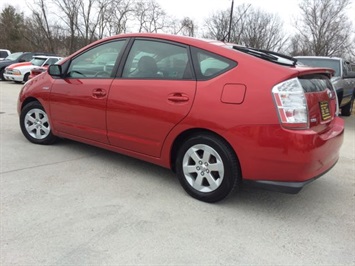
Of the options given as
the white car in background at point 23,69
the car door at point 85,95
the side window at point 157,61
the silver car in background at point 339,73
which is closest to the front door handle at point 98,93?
the car door at point 85,95

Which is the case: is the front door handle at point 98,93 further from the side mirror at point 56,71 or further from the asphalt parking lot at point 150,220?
the asphalt parking lot at point 150,220

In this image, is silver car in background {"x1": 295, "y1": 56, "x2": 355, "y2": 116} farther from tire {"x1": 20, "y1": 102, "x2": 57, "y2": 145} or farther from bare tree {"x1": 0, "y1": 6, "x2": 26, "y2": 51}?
bare tree {"x1": 0, "y1": 6, "x2": 26, "y2": 51}

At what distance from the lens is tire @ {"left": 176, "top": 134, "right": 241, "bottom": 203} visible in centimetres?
331

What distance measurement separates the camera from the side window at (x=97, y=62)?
13.8 feet

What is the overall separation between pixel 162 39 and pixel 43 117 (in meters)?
2.28

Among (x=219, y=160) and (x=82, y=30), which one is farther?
(x=82, y=30)

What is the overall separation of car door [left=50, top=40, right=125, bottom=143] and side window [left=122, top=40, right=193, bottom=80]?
0.24 meters

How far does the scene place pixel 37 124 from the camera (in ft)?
17.1

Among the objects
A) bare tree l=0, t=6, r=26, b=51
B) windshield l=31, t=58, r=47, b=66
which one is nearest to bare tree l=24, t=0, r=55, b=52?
bare tree l=0, t=6, r=26, b=51

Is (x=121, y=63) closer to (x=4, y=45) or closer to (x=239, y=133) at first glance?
(x=239, y=133)

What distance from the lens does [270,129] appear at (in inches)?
119

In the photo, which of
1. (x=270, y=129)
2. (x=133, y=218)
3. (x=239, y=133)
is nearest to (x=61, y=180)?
(x=133, y=218)

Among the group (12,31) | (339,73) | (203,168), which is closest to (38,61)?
(339,73)

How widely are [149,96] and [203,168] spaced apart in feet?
3.05
